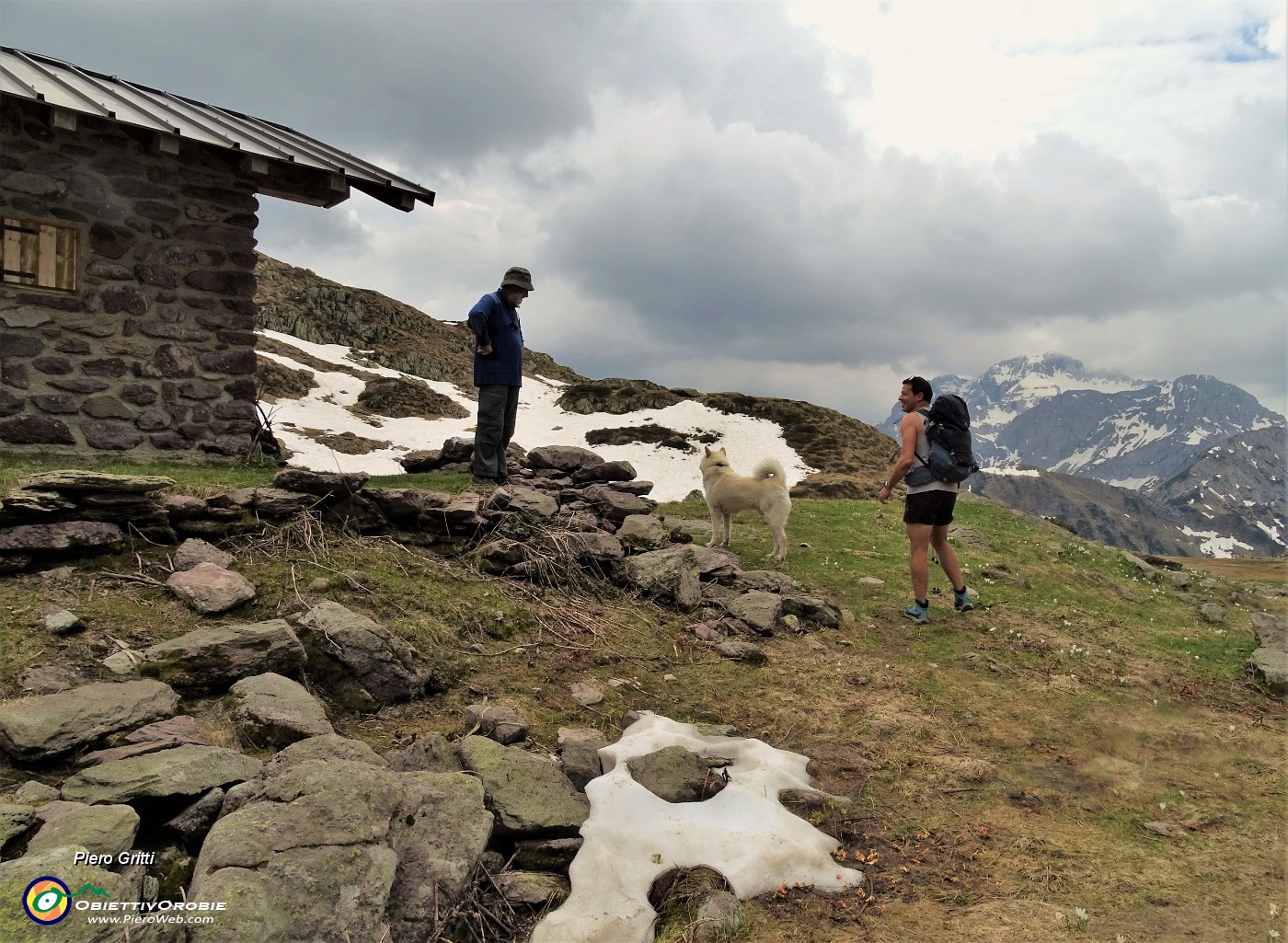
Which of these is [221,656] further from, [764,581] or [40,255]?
[40,255]

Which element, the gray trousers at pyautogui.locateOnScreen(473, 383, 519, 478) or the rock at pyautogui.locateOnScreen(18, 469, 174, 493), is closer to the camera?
the rock at pyautogui.locateOnScreen(18, 469, 174, 493)

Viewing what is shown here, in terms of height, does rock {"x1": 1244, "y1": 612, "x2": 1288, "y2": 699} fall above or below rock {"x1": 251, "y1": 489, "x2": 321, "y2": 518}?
below

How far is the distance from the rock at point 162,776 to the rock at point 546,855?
52.5 inches

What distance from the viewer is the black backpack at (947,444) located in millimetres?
7648

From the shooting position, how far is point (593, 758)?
14.5ft

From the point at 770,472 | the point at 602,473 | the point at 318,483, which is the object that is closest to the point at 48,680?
the point at 318,483

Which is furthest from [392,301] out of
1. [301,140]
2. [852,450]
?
[301,140]

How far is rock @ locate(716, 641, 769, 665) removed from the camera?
6.80 metres

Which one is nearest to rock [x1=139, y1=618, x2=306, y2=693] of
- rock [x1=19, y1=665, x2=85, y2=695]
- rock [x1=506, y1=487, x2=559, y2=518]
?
rock [x1=19, y1=665, x2=85, y2=695]

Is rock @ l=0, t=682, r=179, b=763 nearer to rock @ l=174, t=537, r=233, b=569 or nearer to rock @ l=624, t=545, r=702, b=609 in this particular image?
rock @ l=174, t=537, r=233, b=569

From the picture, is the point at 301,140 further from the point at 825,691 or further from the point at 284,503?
the point at 825,691

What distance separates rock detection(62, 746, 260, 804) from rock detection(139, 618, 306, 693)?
100 cm

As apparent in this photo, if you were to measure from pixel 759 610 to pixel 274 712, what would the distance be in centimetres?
505

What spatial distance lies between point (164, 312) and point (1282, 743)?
12.5 m
